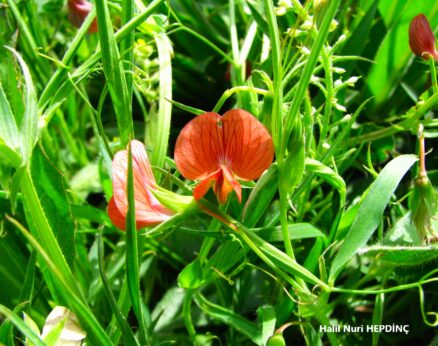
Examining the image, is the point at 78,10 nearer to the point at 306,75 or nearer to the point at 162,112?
the point at 162,112

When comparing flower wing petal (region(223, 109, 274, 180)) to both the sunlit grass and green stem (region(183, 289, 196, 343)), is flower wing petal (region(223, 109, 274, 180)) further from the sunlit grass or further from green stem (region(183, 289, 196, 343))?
green stem (region(183, 289, 196, 343))

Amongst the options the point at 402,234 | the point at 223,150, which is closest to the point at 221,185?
the point at 223,150

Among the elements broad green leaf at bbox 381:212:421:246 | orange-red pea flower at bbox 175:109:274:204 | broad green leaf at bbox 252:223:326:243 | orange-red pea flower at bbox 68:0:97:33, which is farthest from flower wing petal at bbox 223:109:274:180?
orange-red pea flower at bbox 68:0:97:33

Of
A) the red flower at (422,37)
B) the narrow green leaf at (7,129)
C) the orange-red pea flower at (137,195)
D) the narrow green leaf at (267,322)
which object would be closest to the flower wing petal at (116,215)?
the orange-red pea flower at (137,195)

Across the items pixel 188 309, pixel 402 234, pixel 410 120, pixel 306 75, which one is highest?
pixel 306 75

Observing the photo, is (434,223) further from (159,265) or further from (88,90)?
(88,90)

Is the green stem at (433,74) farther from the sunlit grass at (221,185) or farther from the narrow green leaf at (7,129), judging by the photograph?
the narrow green leaf at (7,129)
